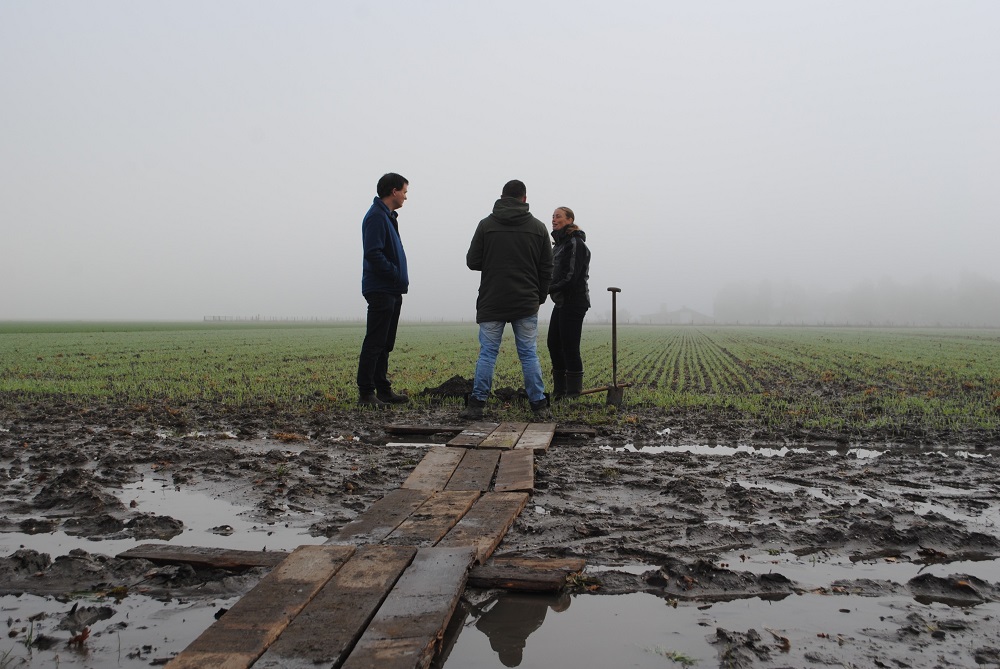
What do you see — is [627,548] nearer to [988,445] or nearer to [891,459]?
[891,459]

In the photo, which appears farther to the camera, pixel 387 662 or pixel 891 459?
pixel 891 459

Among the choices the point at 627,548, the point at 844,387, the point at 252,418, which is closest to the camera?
the point at 627,548

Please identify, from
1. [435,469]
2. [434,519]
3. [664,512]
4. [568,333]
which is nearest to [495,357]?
[568,333]

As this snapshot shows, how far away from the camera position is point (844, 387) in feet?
33.1

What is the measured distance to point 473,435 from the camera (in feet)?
18.0

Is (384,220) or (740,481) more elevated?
(384,220)

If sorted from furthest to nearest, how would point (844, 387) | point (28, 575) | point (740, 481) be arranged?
point (844, 387), point (740, 481), point (28, 575)

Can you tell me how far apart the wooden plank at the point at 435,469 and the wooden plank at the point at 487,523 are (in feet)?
1.31

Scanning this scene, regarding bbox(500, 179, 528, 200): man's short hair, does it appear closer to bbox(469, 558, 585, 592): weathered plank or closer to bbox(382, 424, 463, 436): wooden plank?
bbox(382, 424, 463, 436): wooden plank

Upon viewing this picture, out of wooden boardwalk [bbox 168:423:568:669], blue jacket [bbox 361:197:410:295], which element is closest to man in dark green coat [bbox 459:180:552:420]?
blue jacket [bbox 361:197:410:295]

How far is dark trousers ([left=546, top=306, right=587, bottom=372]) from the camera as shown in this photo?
790 cm

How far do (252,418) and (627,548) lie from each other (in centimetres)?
478

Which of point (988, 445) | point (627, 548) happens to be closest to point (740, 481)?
point (627, 548)

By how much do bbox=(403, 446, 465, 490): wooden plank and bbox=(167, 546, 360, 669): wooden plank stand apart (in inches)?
50.0
